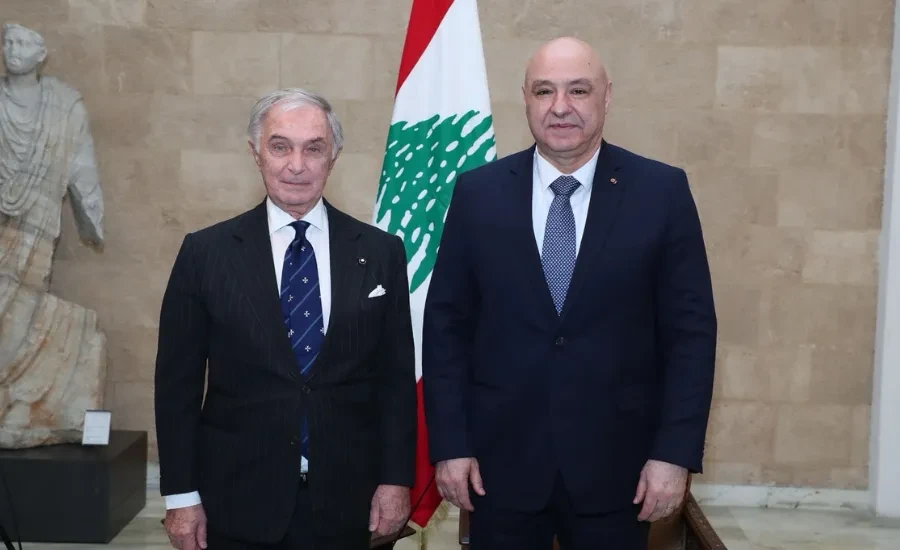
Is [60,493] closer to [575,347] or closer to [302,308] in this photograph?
[302,308]

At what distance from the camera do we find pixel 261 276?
214cm

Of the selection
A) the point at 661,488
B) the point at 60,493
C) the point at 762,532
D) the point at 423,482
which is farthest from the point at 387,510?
the point at 762,532

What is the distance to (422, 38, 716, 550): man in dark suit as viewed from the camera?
2154 mm

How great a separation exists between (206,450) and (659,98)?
326 centimetres

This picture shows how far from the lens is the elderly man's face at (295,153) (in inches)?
82.7

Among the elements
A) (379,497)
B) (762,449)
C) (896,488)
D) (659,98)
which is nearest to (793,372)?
(762,449)

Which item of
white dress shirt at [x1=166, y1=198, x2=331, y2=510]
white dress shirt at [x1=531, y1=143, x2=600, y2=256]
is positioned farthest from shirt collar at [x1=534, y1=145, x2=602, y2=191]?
white dress shirt at [x1=166, y1=198, x2=331, y2=510]

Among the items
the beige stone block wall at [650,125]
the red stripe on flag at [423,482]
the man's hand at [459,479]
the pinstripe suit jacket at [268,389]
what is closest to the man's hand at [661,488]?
the man's hand at [459,479]

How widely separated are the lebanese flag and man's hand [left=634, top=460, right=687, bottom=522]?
1601mm

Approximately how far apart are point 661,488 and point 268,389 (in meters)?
0.84

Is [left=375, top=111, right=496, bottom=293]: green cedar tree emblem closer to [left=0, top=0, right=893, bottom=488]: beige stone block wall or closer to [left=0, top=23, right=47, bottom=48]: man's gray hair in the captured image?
[left=0, top=0, right=893, bottom=488]: beige stone block wall

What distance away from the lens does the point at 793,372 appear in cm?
491

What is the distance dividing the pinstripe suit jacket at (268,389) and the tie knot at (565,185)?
0.39 meters

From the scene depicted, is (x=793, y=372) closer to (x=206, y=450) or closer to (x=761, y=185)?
(x=761, y=185)
